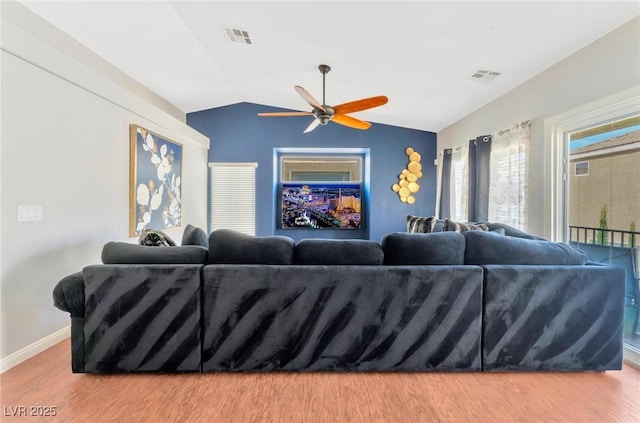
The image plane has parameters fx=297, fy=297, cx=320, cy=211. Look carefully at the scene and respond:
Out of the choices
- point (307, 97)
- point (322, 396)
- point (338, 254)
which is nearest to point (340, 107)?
point (307, 97)

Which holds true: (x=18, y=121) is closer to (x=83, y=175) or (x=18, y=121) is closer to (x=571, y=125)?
(x=83, y=175)

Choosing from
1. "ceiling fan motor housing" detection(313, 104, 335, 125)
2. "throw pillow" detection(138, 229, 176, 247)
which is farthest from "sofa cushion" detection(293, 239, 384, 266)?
"ceiling fan motor housing" detection(313, 104, 335, 125)

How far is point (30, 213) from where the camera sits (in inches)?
88.2

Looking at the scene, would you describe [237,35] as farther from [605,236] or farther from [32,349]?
[605,236]

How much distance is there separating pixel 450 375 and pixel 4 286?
3.16 meters

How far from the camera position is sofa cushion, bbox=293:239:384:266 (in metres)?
2.11

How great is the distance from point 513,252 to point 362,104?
1.95m

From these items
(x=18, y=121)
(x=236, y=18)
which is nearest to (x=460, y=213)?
(x=236, y=18)

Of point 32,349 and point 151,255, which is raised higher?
point 151,255

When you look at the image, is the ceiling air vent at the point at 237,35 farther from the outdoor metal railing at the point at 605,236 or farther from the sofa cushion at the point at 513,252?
the outdoor metal railing at the point at 605,236

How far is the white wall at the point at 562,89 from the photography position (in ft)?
7.38

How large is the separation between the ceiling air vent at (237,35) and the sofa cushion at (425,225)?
3302 millimetres

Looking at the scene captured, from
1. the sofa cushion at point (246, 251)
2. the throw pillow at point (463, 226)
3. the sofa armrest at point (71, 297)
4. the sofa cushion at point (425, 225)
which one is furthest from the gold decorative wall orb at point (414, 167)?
the sofa armrest at point (71, 297)

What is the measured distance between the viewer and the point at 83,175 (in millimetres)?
2764
